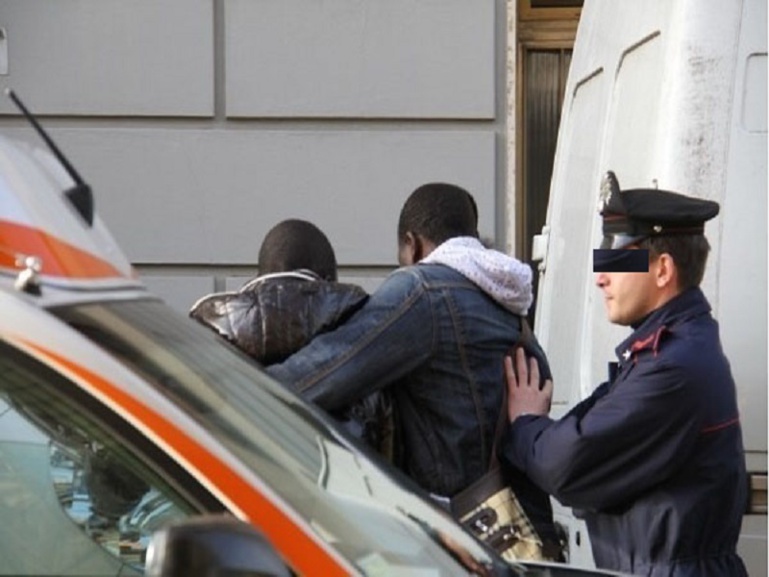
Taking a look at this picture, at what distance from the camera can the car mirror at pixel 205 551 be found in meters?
2.20

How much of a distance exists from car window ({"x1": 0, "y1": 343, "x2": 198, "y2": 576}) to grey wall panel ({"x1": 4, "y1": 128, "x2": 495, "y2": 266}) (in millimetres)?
6699

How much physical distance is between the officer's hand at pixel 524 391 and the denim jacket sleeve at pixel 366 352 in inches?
7.9

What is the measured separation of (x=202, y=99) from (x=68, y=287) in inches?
265

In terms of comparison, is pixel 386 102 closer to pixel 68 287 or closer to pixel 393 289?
pixel 393 289

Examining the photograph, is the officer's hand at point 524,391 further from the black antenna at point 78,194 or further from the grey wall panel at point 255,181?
the grey wall panel at point 255,181

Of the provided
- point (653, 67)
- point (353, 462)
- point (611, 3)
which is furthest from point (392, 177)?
point (353, 462)

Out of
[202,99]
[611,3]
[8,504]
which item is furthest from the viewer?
[202,99]

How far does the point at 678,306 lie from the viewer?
4.29 meters

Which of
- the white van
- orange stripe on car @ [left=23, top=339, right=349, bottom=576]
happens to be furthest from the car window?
the white van

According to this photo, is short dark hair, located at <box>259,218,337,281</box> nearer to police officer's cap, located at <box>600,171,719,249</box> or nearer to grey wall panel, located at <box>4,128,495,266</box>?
→ police officer's cap, located at <box>600,171,719,249</box>

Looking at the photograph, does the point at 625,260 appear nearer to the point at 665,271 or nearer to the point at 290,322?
the point at 665,271

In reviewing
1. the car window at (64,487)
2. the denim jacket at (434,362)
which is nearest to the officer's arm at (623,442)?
the denim jacket at (434,362)

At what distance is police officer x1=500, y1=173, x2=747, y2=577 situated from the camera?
4172 mm

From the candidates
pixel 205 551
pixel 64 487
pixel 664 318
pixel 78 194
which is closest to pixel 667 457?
pixel 664 318
